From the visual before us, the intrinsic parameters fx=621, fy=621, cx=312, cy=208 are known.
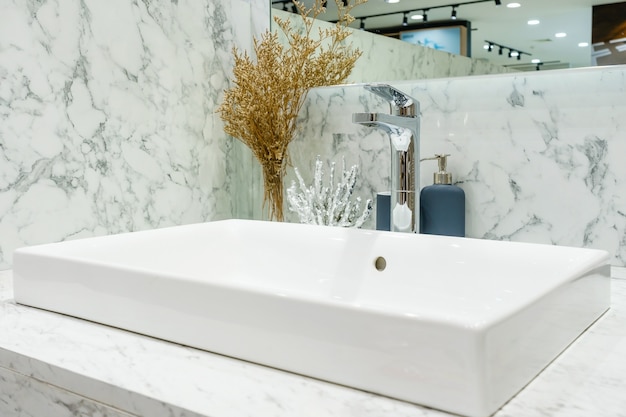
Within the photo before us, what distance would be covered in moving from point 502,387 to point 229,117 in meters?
1.07

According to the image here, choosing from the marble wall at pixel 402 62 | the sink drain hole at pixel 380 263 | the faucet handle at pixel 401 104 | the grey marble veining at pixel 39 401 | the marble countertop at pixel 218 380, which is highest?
the marble wall at pixel 402 62

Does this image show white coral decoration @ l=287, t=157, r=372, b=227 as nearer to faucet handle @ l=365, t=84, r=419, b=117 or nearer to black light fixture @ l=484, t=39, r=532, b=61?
faucet handle @ l=365, t=84, r=419, b=117

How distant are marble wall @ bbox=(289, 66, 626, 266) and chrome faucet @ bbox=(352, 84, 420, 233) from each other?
0.17m

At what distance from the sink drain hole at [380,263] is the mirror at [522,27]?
1.59 feet

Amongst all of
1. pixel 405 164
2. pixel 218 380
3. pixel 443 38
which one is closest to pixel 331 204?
pixel 405 164

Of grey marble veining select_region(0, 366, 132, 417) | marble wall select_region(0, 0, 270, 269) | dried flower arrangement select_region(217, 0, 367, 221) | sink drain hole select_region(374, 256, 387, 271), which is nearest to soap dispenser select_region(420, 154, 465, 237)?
sink drain hole select_region(374, 256, 387, 271)

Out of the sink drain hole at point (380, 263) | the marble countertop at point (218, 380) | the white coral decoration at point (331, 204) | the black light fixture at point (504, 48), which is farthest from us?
the white coral decoration at point (331, 204)

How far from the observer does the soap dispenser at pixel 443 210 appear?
1256 mm

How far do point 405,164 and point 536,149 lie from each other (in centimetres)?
28

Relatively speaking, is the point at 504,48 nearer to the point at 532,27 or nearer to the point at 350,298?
the point at 532,27

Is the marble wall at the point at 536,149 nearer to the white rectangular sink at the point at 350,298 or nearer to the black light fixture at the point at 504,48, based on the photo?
the black light fixture at the point at 504,48

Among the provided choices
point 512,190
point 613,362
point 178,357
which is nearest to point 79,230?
point 178,357

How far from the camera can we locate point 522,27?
49.9 inches

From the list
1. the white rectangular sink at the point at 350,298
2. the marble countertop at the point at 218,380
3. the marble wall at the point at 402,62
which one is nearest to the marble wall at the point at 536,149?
the marble wall at the point at 402,62
